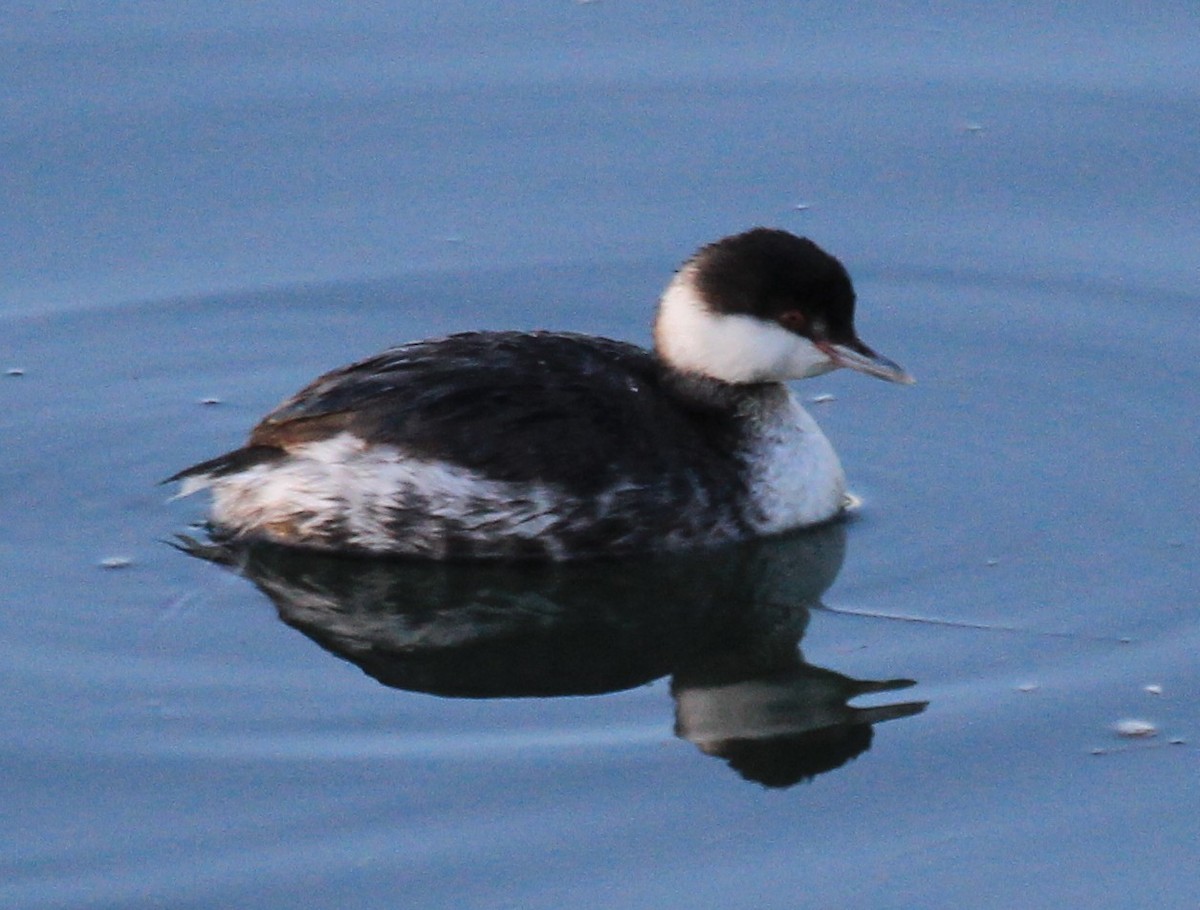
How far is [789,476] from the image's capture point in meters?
8.85

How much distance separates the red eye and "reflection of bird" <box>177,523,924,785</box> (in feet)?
2.20

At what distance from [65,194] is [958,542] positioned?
421 centimetres

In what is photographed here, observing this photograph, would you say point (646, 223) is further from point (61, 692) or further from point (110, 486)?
point (61, 692)

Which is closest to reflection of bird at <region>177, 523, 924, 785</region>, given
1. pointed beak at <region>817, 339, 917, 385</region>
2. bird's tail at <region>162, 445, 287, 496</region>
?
bird's tail at <region>162, 445, 287, 496</region>

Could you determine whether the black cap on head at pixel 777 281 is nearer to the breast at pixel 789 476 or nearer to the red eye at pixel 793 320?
the red eye at pixel 793 320

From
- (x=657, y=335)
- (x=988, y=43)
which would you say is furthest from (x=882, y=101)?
(x=657, y=335)

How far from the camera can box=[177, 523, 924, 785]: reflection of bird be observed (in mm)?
7711

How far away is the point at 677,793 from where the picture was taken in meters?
7.20

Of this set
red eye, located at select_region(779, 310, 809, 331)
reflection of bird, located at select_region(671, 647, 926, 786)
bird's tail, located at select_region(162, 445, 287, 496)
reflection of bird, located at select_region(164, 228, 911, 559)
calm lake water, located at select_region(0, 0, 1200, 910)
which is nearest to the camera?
calm lake water, located at select_region(0, 0, 1200, 910)

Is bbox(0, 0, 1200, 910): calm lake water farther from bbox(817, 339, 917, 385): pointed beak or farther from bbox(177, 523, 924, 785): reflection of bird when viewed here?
bbox(817, 339, 917, 385): pointed beak

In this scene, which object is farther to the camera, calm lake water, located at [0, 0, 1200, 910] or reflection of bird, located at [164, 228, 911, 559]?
reflection of bird, located at [164, 228, 911, 559]

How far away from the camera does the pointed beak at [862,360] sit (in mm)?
8891

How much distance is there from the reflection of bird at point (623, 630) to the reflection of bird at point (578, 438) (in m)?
0.10

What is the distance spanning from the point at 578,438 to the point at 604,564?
440 mm
